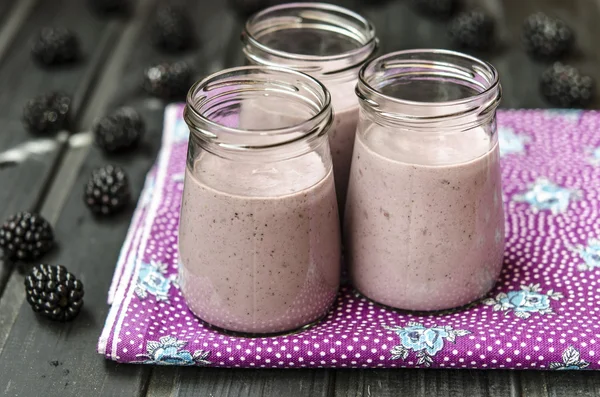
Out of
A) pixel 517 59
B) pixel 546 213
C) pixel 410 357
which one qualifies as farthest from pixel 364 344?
pixel 517 59

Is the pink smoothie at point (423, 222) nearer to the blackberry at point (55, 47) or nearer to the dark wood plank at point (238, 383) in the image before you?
the dark wood plank at point (238, 383)

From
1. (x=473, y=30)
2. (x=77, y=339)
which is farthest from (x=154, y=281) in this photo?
(x=473, y=30)

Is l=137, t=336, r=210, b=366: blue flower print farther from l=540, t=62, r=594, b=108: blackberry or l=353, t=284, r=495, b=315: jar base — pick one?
l=540, t=62, r=594, b=108: blackberry

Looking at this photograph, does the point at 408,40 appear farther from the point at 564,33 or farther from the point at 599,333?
the point at 599,333

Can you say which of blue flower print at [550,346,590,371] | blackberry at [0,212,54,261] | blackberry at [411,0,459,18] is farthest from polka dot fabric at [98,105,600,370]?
blackberry at [411,0,459,18]

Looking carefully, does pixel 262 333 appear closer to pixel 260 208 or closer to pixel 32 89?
pixel 260 208
